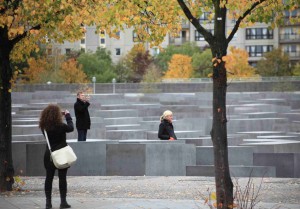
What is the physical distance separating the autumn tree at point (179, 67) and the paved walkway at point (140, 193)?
2846 inches

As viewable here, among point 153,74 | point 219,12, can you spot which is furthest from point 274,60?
point 219,12

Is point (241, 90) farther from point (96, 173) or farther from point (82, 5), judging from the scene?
point (82, 5)

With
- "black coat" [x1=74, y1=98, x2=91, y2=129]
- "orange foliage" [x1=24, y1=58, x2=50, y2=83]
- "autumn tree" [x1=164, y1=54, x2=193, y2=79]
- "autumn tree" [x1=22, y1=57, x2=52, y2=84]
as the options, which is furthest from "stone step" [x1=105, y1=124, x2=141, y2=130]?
"autumn tree" [x1=164, y1=54, x2=193, y2=79]

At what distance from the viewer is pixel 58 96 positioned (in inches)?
1857

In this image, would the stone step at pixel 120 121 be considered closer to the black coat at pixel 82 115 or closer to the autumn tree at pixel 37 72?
the black coat at pixel 82 115

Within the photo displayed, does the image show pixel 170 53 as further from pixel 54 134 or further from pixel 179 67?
pixel 54 134

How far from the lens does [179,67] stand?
→ 89.2 metres

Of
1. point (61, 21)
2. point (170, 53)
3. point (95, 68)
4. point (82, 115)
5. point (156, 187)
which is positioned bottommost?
point (156, 187)

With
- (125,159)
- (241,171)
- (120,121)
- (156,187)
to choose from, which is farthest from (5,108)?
(120,121)

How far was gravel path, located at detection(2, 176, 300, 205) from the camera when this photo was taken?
1291cm

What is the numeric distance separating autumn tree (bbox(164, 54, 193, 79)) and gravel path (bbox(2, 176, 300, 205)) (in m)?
72.3

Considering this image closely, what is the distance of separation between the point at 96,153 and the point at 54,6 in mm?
5402

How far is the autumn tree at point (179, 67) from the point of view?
88.9 meters

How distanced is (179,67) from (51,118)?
78262 mm
